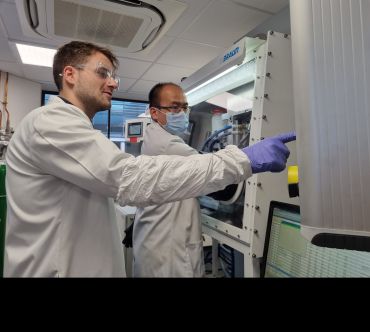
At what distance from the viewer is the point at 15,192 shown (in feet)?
3.00

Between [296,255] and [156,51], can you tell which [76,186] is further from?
[156,51]

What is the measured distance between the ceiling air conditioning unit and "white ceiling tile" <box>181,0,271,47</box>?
241 mm

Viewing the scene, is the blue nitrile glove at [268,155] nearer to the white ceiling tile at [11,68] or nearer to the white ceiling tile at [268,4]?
the white ceiling tile at [268,4]

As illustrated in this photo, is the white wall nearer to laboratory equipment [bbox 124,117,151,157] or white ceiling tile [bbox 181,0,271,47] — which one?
laboratory equipment [bbox 124,117,151,157]

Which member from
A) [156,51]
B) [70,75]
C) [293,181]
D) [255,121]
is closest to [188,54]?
[156,51]

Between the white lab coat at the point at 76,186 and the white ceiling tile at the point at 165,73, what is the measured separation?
8.75 ft

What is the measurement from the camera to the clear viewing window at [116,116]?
207 inches

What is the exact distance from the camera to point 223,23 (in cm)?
227

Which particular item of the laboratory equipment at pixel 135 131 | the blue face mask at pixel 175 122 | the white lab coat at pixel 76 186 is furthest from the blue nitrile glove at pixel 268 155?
the laboratory equipment at pixel 135 131

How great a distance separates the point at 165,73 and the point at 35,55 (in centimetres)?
153

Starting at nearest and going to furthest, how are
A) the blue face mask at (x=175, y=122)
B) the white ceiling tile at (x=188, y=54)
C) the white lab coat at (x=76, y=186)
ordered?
the white lab coat at (x=76, y=186) < the blue face mask at (x=175, y=122) < the white ceiling tile at (x=188, y=54)
